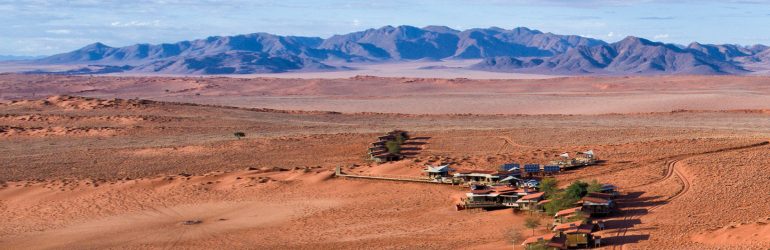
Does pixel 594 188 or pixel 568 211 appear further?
pixel 594 188

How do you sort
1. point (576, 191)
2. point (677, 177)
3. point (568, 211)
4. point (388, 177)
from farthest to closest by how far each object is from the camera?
1. point (388, 177)
2. point (677, 177)
3. point (576, 191)
4. point (568, 211)

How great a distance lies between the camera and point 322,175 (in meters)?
40.2

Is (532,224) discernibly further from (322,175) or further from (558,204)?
(322,175)

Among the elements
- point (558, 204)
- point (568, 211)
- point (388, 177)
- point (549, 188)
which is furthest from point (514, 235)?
point (388, 177)

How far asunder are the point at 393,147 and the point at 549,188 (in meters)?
16.2

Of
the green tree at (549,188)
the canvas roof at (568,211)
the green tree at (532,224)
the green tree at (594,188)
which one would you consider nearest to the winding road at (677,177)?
the canvas roof at (568,211)

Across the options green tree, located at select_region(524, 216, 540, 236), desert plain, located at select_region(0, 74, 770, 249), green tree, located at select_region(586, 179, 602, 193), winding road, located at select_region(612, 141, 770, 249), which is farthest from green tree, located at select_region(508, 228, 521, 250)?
green tree, located at select_region(586, 179, 602, 193)

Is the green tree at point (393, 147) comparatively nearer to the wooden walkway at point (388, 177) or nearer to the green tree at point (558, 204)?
the wooden walkway at point (388, 177)

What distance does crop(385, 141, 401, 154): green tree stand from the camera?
47625mm

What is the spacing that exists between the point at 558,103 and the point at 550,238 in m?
69.8

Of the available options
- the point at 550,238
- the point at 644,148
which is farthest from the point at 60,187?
the point at 644,148

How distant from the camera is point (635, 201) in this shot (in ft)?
104

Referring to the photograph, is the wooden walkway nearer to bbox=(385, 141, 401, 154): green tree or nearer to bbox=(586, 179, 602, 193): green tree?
bbox=(586, 179, 602, 193): green tree

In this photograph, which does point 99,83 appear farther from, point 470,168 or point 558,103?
point 470,168
